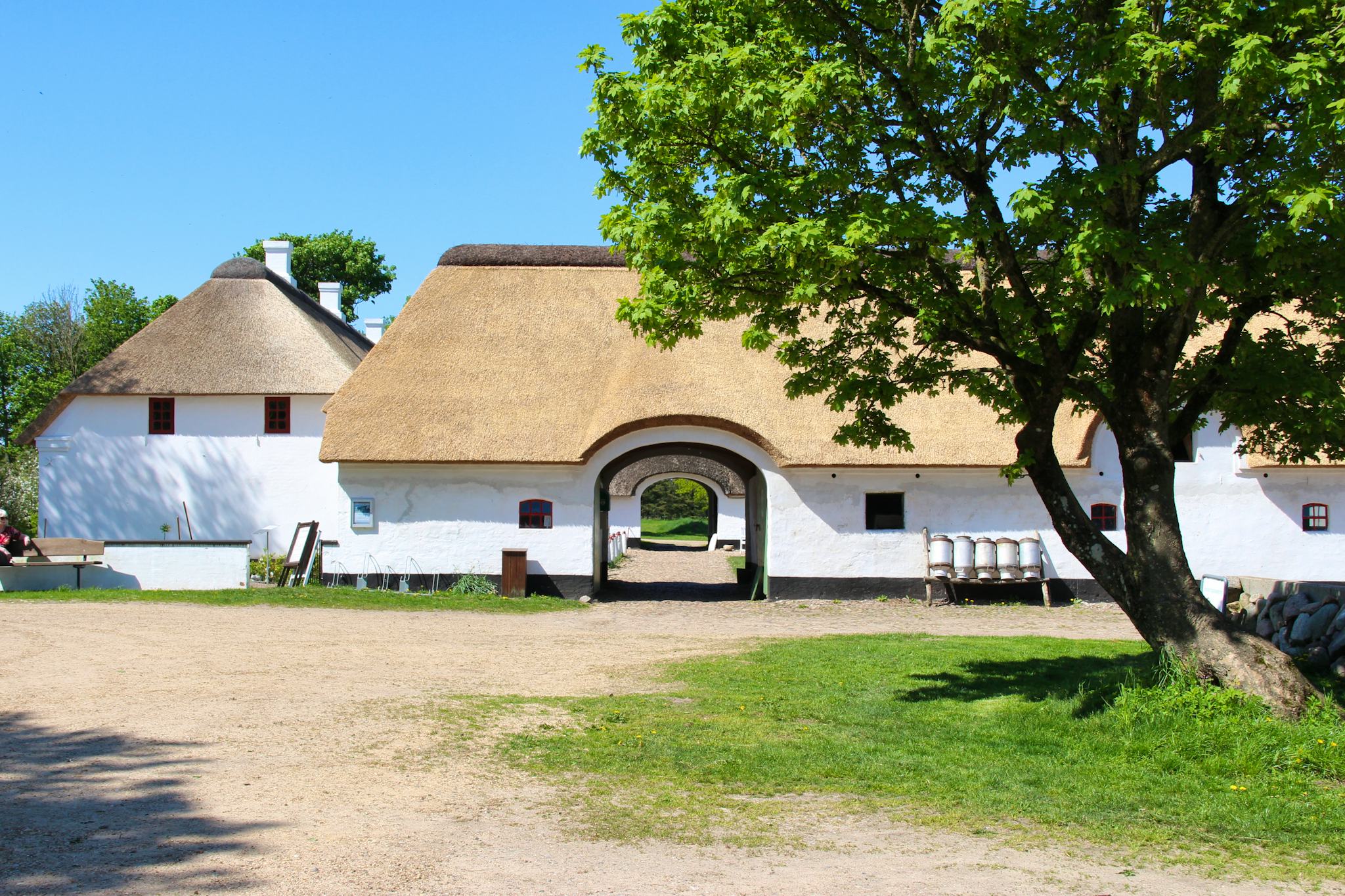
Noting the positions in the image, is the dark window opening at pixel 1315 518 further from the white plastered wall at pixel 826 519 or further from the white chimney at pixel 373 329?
the white chimney at pixel 373 329

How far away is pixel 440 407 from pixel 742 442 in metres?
6.20

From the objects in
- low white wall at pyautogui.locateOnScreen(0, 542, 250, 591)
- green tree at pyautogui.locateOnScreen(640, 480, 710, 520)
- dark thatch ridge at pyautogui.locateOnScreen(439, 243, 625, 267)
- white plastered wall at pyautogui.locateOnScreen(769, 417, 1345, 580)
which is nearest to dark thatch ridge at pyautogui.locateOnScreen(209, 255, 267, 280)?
dark thatch ridge at pyautogui.locateOnScreen(439, 243, 625, 267)

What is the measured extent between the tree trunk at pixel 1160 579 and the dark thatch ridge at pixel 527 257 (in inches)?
659

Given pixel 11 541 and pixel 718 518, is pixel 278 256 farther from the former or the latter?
pixel 718 518

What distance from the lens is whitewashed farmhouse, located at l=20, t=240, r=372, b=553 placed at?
2788 centimetres

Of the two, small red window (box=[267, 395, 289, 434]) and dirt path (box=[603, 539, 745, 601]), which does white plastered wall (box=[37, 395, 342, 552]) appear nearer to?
small red window (box=[267, 395, 289, 434])

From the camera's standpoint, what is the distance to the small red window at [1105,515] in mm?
22453

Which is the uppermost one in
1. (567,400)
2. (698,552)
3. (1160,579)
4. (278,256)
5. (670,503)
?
(278,256)

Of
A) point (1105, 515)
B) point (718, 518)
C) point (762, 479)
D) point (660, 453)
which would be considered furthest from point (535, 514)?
point (718, 518)

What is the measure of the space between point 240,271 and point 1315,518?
28.3 m

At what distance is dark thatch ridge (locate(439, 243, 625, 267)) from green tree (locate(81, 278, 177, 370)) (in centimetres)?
2651

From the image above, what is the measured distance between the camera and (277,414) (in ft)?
93.0

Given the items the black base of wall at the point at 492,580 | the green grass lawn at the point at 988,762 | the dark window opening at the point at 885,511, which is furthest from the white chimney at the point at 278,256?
the green grass lawn at the point at 988,762

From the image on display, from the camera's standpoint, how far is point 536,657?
45.7 ft
